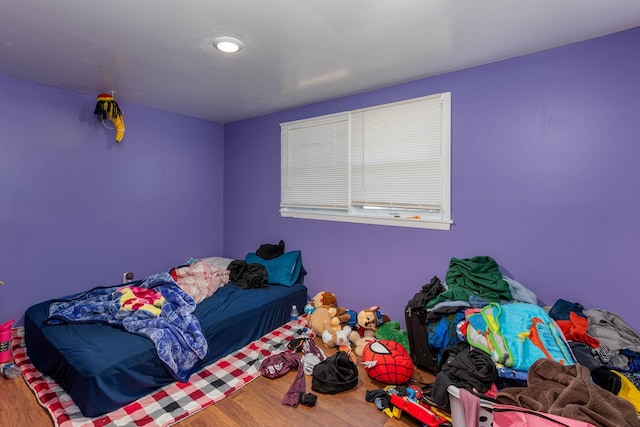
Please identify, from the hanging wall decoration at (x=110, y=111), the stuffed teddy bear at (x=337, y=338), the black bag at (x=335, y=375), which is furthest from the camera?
the hanging wall decoration at (x=110, y=111)

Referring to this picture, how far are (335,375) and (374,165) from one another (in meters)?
1.88

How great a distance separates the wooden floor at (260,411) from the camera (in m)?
1.86

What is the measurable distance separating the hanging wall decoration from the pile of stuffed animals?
2830 millimetres

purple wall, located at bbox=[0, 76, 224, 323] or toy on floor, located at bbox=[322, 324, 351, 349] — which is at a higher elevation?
purple wall, located at bbox=[0, 76, 224, 323]

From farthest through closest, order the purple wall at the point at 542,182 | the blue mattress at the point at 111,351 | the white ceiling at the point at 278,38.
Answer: the purple wall at the point at 542,182
the blue mattress at the point at 111,351
the white ceiling at the point at 278,38

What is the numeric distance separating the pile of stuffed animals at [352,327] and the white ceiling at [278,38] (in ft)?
7.08

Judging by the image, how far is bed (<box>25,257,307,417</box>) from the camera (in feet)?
6.04

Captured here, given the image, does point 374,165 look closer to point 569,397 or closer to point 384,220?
point 384,220

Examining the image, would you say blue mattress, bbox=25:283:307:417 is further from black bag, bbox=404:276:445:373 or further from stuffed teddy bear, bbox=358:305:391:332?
black bag, bbox=404:276:445:373

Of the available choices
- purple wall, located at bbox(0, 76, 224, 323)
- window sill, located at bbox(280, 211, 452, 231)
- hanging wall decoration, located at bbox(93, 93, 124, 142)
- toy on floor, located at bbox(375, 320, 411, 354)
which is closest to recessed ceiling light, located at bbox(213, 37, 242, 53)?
hanging wall decoration, located at bbox(93, 93, 124, 142)

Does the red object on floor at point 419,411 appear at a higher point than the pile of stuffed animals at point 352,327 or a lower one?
lower

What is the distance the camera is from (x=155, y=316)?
2.37m

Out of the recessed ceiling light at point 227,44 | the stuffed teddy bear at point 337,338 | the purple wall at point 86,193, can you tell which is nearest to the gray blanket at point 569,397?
the stuffed teddy bear at point 337,338

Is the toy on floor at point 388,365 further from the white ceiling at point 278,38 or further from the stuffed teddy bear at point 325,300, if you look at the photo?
the white ceiling at point 278,38
